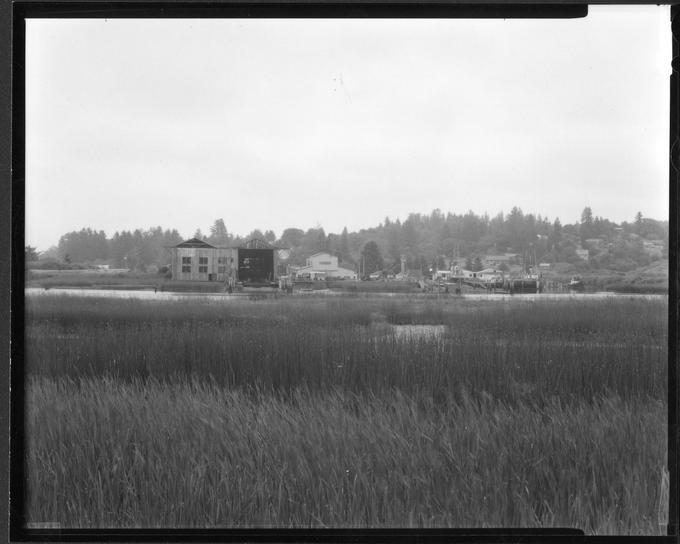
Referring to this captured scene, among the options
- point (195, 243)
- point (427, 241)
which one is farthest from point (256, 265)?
point (427, 241)

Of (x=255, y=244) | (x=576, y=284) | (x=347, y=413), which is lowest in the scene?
(x=347, y=413)

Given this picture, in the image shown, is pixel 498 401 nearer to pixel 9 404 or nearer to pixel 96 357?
pixel 96 357

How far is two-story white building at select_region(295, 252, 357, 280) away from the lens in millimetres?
2242

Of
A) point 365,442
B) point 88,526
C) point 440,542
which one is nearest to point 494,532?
point 440,542

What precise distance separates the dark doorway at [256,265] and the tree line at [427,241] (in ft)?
0.20

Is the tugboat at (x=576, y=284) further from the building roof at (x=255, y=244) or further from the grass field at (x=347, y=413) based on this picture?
the building roof at (x=255, y=244)

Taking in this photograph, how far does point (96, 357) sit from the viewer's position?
2.30 meters

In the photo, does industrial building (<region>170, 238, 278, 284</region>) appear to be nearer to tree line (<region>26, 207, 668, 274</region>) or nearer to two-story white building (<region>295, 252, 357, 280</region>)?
tree line (<region>26, 207, 668, 274</region>)

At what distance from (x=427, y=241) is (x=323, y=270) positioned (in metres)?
0.47

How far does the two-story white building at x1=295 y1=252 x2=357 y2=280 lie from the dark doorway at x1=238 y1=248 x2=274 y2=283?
0.13 meters

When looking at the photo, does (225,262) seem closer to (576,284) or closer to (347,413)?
(347,413)

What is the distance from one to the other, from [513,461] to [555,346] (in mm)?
531

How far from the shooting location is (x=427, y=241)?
2.20 meters

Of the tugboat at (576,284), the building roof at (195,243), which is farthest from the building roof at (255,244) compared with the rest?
the tugboat at (576,284)
